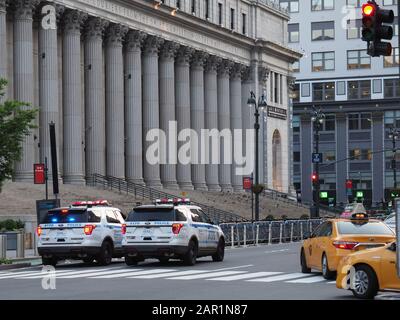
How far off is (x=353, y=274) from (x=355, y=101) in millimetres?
110621

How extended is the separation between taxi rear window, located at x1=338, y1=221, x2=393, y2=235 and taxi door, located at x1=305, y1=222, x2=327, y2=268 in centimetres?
102

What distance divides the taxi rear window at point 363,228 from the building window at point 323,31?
105802 millimetres

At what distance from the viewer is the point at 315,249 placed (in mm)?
27656

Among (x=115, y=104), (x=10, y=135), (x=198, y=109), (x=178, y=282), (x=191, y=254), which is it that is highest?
(x=198, y=109)

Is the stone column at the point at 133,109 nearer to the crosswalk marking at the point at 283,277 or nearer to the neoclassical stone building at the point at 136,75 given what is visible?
the neoclassical stone building at the point at 136,75

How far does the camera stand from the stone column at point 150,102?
80.1m

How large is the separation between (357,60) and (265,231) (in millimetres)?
80940

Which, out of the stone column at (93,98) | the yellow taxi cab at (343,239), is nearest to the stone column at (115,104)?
the stone column at (93,98)

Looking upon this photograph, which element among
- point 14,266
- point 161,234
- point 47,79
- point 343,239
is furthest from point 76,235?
point 47,79

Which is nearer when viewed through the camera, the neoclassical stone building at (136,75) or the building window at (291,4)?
the neoclassical stone building at (136,75)

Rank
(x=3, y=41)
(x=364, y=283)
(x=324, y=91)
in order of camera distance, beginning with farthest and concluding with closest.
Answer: (x=324, y=91), (x=3, y=41), (x=364, y=283)

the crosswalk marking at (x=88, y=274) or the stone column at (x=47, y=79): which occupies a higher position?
the stone column at (x=47, y=79)

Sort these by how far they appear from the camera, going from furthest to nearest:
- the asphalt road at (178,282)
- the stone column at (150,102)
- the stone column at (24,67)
Result: 1. the stone column at (150,102)
2. the stone column at (24,67)
3. the asphalt road at (178,282)

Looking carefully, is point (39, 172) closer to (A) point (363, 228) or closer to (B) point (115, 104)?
(A) point (363, 228)
